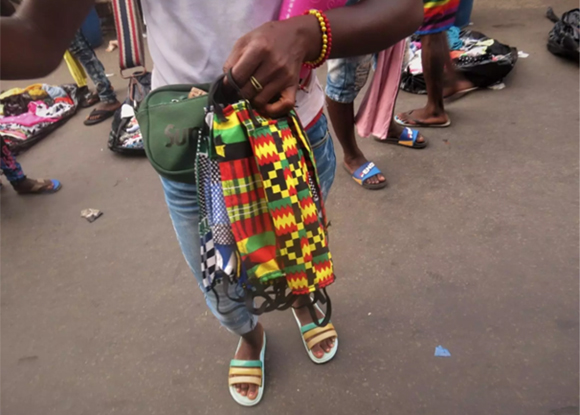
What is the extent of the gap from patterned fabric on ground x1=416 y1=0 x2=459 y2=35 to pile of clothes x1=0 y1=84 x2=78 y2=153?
10.6 feet

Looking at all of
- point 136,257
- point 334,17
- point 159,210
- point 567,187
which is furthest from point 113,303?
point 567,187

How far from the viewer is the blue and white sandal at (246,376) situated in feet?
5.09

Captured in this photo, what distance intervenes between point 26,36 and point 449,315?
5.62 feet

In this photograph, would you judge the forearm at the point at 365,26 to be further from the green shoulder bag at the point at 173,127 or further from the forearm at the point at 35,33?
the forearm at the point at 35,33

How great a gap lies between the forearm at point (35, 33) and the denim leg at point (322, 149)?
580 mm

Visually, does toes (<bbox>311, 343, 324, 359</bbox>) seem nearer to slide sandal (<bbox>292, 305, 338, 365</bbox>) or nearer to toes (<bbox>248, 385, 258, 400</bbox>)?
slide sandal (<bbox>292, 305, 338, 365</bbox>)

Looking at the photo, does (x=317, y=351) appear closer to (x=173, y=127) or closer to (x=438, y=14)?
(x=173, y=127)

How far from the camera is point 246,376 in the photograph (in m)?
1.57

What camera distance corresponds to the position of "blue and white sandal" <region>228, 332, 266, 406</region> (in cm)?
155

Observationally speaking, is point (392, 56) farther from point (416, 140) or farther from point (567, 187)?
point (567, 187)

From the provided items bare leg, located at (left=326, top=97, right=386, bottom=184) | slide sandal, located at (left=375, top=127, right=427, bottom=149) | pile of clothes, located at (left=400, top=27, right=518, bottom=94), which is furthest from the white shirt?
pile of clothes, located at (left=400, top=27, right=518, bottom=94)

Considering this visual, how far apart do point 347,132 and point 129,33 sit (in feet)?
5.69

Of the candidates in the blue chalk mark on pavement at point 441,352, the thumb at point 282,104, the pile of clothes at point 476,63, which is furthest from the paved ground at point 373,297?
the thumb at point 282,104

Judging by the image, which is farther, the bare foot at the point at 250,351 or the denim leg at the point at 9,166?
the denim leg at the point at 9,166
